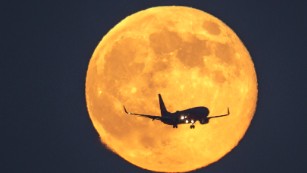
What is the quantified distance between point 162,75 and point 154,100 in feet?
8.02

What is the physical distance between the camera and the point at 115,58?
7650 cm

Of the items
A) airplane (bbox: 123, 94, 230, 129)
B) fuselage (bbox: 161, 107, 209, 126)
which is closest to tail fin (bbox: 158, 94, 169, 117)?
airplane (bbox: 123, 94, 230, 129)

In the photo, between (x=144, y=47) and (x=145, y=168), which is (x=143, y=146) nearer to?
(x=145, y=168)

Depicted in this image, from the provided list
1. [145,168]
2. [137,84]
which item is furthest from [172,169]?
[137,84]

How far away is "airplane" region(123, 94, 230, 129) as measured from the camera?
244 ft

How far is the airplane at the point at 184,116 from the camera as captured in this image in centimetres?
7444

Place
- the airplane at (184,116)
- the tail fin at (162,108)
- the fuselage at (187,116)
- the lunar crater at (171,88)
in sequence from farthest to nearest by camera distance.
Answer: the fuselage at (187,116) → the airplane at (184,116) → the lunar crater at (171,88) → the tail fin at (162,108)

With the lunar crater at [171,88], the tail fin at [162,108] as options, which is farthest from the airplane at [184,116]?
the lunar crater at [171,88]

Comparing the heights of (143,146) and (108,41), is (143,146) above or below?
below

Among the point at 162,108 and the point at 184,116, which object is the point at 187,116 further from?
the point at 162,108

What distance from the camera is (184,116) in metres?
75.4

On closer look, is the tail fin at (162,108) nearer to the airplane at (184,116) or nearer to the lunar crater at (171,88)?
the airplane at (184,116)

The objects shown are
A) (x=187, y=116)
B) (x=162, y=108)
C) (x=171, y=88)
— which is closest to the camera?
(x=171, y=88)

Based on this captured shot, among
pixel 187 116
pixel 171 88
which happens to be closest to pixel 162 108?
pixel 171 88
